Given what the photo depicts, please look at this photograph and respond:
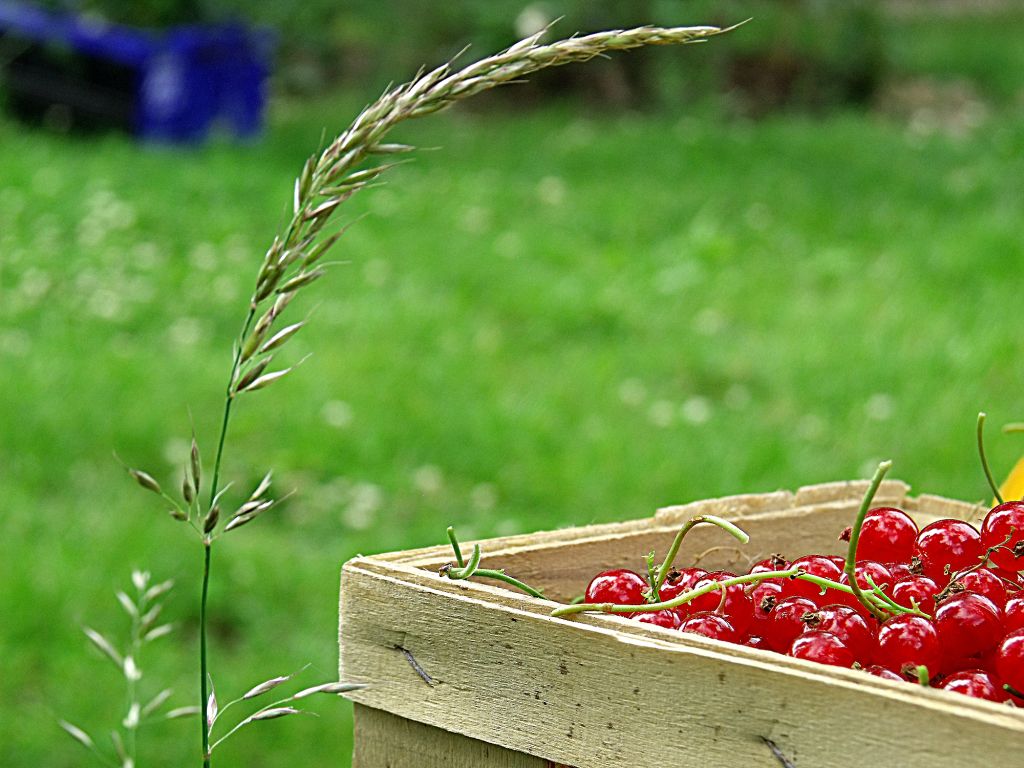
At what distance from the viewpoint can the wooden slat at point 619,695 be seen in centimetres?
72

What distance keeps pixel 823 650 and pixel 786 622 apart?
0.05 meters

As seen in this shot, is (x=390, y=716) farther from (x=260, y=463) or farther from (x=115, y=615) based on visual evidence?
(x=260, y=463)

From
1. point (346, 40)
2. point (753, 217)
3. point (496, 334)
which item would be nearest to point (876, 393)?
point (496, 334)

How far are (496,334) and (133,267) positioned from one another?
1.10 metres

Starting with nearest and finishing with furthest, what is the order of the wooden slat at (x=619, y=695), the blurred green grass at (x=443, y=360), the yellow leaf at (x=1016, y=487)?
1. the wooden slat at (x=619, y=695)
2. the yellow leaf at (x=1016, y=487)
3. the blurred green grass at (x=443, y=360)

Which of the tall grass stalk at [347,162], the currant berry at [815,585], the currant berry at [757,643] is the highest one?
the tall grass stalk at [347,162]

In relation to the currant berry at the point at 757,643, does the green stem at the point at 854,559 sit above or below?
above

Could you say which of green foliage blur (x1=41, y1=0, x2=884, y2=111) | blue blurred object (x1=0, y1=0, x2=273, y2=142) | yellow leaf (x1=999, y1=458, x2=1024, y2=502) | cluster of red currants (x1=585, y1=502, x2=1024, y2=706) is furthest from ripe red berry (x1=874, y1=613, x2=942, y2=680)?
green foliage blur (x1=41, y1=0, x2=884, y2=111)

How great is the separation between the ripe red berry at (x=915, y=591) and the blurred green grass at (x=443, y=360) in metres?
1.62

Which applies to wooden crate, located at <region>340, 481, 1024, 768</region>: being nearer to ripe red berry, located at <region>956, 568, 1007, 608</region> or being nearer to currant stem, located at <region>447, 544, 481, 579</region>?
currant stem, located at <region>447, 544, 481, 579</region>

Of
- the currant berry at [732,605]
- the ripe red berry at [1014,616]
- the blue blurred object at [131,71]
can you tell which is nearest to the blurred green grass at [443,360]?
the blue blurred object at [131,71]

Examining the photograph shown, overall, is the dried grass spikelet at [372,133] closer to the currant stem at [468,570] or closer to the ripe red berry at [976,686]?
the currant stem at [468,570]

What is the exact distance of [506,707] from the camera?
2.81 ft

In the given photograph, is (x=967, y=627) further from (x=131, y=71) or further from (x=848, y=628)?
(x=131, y=71)
